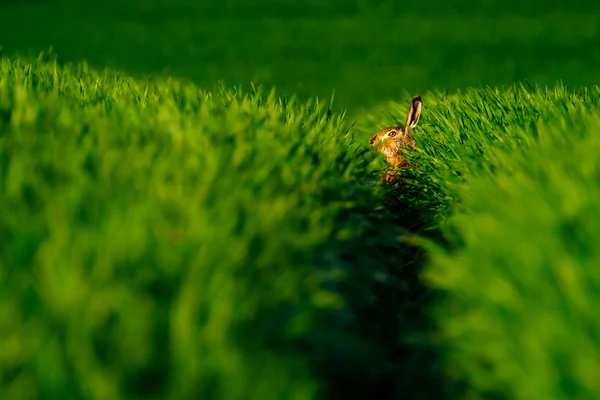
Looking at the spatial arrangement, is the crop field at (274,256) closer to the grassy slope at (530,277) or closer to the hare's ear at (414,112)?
the grassy slope at (530,277)

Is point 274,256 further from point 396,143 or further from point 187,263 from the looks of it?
point 396,143

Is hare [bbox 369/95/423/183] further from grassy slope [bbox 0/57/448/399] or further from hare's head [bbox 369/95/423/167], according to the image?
grassy slope [bbox 0/57/448/399]

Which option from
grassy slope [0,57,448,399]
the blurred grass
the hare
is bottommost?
grassy slope [0,57,448,399]

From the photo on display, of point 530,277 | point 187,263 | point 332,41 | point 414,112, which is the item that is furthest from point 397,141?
point 332,41

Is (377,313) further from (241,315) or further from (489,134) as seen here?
(489,134)

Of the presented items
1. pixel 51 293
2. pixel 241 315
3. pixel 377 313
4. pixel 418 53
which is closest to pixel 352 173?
pixel 377 313

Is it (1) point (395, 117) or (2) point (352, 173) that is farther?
(1) point (395, 117)

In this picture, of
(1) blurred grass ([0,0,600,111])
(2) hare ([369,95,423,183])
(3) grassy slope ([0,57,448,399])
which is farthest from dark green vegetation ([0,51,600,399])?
(1) blurred grass ([0,0,600,111])
